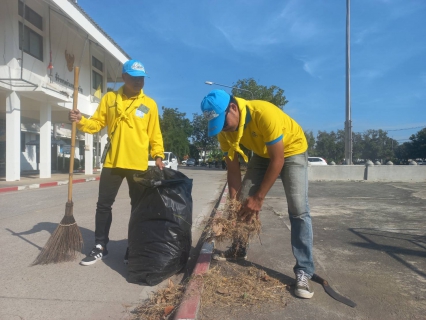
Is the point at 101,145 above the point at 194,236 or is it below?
above

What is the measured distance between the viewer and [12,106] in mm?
13516

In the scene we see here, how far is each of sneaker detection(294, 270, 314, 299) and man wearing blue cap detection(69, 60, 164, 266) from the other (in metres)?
1.58

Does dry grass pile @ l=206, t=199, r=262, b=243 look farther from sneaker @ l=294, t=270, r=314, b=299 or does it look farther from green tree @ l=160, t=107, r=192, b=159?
green tree @ l=160, t=107, r=192, b=159

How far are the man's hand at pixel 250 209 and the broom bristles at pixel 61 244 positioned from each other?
173 cm

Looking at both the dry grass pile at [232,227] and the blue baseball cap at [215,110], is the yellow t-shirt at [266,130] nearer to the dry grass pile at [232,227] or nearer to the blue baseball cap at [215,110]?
the blue baseball cap at [215,110]

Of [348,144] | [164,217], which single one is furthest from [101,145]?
[164,217]

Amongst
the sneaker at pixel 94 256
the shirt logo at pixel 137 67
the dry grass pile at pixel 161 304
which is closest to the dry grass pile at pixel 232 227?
the dry grass pile at pixel 161 304

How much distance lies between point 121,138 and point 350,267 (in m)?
2.51

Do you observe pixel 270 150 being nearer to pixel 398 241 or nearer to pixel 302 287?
pixel 302 287

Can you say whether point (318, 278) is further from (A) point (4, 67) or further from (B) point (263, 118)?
(A) point (4, 67)

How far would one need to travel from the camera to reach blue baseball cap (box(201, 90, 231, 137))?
2.55 metres

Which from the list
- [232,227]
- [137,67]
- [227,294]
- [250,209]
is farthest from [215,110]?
[227,294]

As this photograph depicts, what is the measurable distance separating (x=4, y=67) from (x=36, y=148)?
14.0 meters

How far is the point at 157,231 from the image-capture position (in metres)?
2.97
